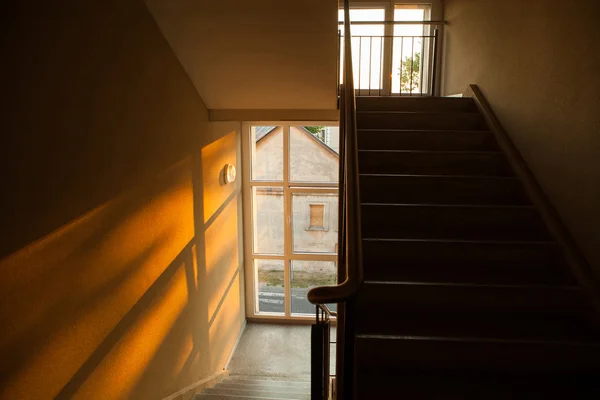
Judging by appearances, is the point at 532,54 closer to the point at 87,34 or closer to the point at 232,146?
the point at 87,34

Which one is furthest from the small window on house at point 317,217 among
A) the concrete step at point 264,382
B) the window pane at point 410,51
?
the concrete step at point 264,382

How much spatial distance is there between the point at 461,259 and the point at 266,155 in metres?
4.58

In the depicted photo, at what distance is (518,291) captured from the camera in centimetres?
249

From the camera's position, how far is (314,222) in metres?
7.07

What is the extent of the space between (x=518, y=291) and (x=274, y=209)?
16.0 feet

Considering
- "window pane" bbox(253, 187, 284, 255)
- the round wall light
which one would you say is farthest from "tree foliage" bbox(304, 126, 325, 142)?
the round wall light

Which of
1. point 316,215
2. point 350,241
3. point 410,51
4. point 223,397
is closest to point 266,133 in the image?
point 316,215

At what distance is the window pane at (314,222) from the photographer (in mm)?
6984

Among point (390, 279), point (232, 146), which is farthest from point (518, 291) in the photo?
point (232, 146)

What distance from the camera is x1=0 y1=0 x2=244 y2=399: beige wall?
207 cm

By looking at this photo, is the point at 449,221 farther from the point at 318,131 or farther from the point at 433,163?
the point at 318,131

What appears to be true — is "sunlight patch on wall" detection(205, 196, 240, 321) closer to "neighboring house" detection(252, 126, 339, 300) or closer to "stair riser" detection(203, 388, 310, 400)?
"neighboring house" detection(252, 126, 339, 300)

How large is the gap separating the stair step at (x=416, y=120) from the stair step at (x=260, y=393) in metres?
2.83

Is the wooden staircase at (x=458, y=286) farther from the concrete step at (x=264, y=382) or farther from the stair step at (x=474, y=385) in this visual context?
the concrete step at (x=264, y=382)
